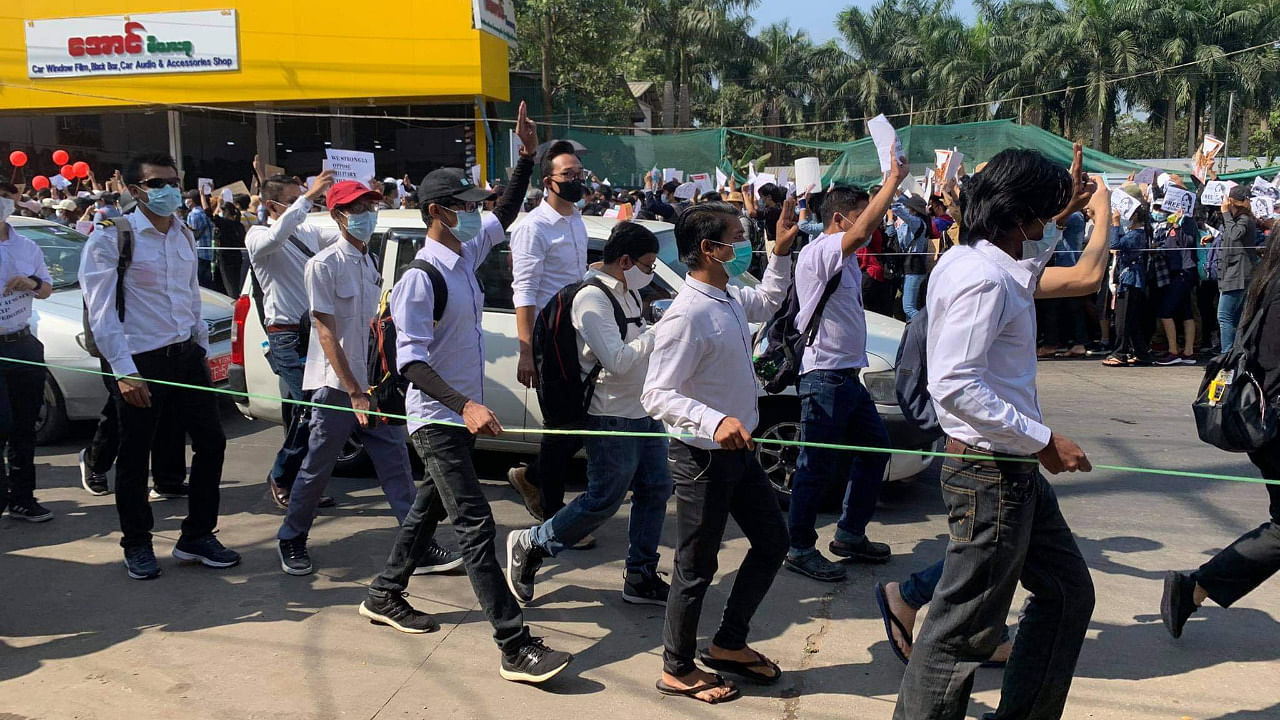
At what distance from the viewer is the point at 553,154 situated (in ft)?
19.4

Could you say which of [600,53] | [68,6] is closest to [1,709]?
[68,6]

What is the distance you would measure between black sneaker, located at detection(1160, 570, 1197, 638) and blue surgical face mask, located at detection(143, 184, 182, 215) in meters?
4.73

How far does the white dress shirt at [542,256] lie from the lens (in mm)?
5824

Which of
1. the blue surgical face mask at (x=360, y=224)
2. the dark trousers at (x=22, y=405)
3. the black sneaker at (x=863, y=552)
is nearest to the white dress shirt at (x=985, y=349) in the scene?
the black sneaker at (x=863, y=552)

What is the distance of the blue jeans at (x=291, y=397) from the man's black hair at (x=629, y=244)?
97.6 inches

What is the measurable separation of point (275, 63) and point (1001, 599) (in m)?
21.6

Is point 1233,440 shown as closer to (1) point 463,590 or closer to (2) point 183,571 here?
(1) point 463,590

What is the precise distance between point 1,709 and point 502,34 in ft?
65.4

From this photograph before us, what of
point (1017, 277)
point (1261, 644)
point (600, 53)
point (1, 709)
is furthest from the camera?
point (600, 53)

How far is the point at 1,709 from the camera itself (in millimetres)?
4020

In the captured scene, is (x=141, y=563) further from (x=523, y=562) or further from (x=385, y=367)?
(x=523, y=562)

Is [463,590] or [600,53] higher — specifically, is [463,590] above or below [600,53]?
below

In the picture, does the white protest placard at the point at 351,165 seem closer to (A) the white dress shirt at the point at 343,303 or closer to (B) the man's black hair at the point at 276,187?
(B) the man's black hair at the point at 276,187

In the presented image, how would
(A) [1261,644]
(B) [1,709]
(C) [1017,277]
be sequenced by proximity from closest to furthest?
(C) [1017,277] < (B) [1,709] < (A) [1261,644]
